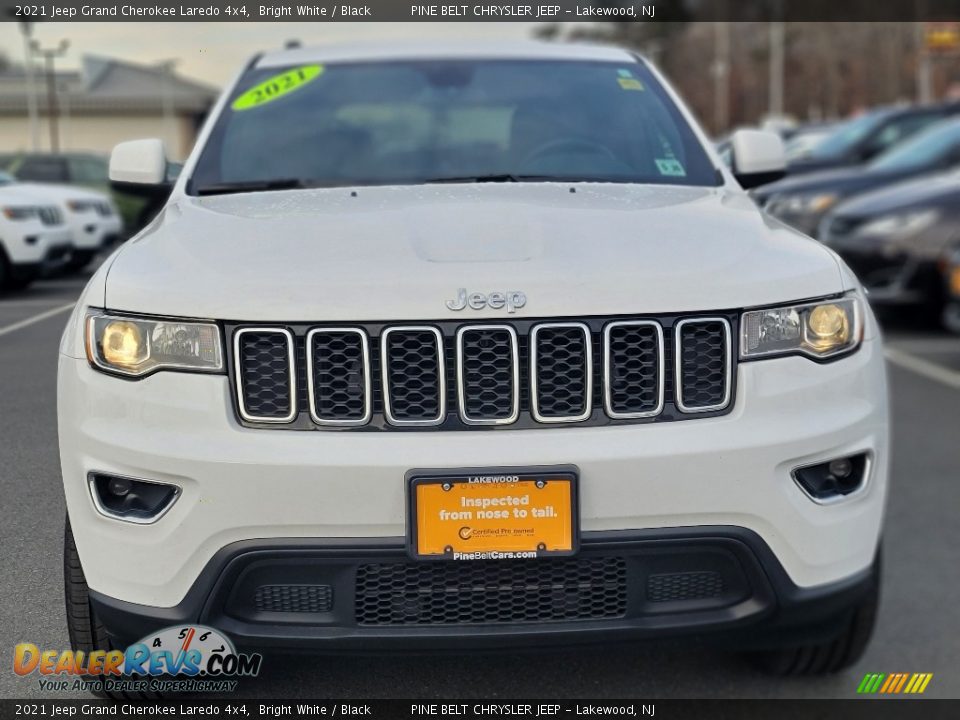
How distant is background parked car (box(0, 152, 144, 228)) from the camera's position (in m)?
12.9

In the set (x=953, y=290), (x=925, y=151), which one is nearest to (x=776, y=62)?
(x=925, y=151)

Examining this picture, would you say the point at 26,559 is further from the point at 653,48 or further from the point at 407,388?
the point at 653,48

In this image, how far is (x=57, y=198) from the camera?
16.7 ft

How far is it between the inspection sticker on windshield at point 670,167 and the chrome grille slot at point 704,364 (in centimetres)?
122

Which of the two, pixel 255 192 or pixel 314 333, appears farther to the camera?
pixel 255 192

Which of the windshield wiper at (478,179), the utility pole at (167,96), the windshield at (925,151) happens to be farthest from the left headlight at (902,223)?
the windshield wiper at (478,179)

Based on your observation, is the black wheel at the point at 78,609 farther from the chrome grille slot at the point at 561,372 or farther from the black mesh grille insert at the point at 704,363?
the black mesh grille insert at the point at 704,363

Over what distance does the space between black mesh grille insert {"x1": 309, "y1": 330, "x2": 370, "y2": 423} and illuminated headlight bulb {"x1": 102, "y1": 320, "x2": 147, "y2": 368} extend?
13.8 inches

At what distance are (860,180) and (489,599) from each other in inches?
358

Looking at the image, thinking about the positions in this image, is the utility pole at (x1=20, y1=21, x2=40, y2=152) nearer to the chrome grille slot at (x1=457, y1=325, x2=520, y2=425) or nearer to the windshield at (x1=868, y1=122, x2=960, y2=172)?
the chrome grille slot at (x1=457, y1=325, x2=520, y2=425)

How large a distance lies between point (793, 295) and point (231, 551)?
1.25m

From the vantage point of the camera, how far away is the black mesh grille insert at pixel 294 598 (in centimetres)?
248

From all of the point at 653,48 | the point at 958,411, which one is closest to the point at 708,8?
the point at 653,48

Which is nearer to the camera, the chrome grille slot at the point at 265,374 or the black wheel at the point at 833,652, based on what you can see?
the chrome grille slot at the point at 265,374
